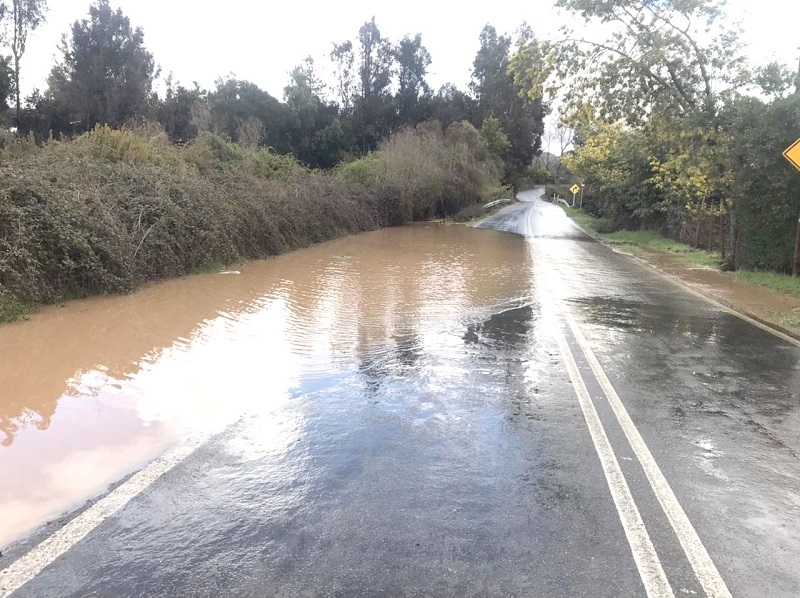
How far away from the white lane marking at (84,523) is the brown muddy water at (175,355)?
17 cm

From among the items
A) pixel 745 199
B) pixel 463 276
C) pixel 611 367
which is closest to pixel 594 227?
pixel 745 199

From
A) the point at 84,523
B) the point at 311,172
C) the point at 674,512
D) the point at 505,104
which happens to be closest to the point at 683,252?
the point at 311,172

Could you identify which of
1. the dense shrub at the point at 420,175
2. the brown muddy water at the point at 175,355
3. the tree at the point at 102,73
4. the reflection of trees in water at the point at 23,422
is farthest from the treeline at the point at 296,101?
the reflection of trees in water at the point at 23,422

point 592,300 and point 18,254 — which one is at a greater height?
point 18,254

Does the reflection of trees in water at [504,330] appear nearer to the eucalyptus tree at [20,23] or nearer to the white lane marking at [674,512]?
the white lane marking at [674,512]

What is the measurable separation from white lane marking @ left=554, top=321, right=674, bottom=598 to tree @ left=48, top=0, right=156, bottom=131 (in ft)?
142

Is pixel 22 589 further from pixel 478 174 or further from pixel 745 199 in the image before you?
pixel 478 174

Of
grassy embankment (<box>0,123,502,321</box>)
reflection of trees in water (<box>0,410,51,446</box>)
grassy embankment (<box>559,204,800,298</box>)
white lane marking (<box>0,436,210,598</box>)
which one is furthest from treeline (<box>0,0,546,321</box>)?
grassy embankment (<box>559,204,800,298</box>)

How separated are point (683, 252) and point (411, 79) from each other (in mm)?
53713

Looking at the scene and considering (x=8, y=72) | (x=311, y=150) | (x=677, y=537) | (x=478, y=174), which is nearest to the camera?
(x=677, y=537)

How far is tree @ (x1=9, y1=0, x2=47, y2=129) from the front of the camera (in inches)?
1616

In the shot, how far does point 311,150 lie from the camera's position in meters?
54.8

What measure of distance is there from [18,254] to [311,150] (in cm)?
4725

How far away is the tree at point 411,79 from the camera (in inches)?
2766
